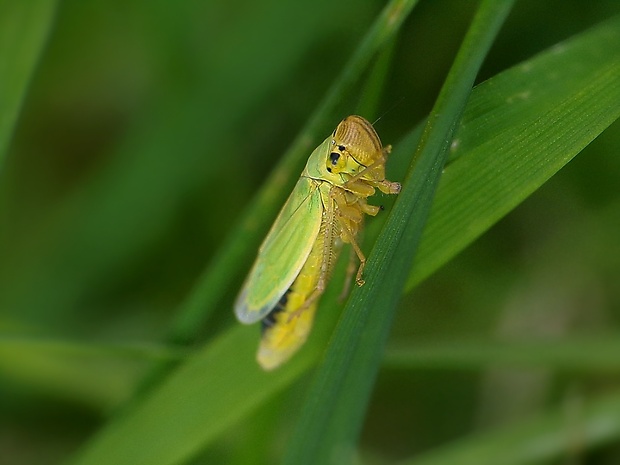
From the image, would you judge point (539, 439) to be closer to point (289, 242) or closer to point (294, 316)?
point (294, 316)

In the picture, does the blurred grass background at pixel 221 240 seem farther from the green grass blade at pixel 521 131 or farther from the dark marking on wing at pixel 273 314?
the green grass blade at pixel 521 131

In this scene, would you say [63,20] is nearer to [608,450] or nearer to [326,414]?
[326,414]

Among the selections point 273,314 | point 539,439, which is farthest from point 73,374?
point 539,439

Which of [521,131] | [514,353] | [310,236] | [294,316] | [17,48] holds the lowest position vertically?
[514,353]

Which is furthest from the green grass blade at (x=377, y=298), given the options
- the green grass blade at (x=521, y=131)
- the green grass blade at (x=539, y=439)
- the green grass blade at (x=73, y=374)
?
the green grass blade at (x=73, y=374)

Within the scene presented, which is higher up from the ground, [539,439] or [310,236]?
[310,236]

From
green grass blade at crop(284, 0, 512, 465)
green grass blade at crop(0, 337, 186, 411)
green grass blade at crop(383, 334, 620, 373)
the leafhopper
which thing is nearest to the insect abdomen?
the leafhopper

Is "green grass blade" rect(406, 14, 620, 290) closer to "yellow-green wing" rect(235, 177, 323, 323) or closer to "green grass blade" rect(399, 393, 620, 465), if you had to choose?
"yellow-green wing" rect(235, 177, 323, 323)
